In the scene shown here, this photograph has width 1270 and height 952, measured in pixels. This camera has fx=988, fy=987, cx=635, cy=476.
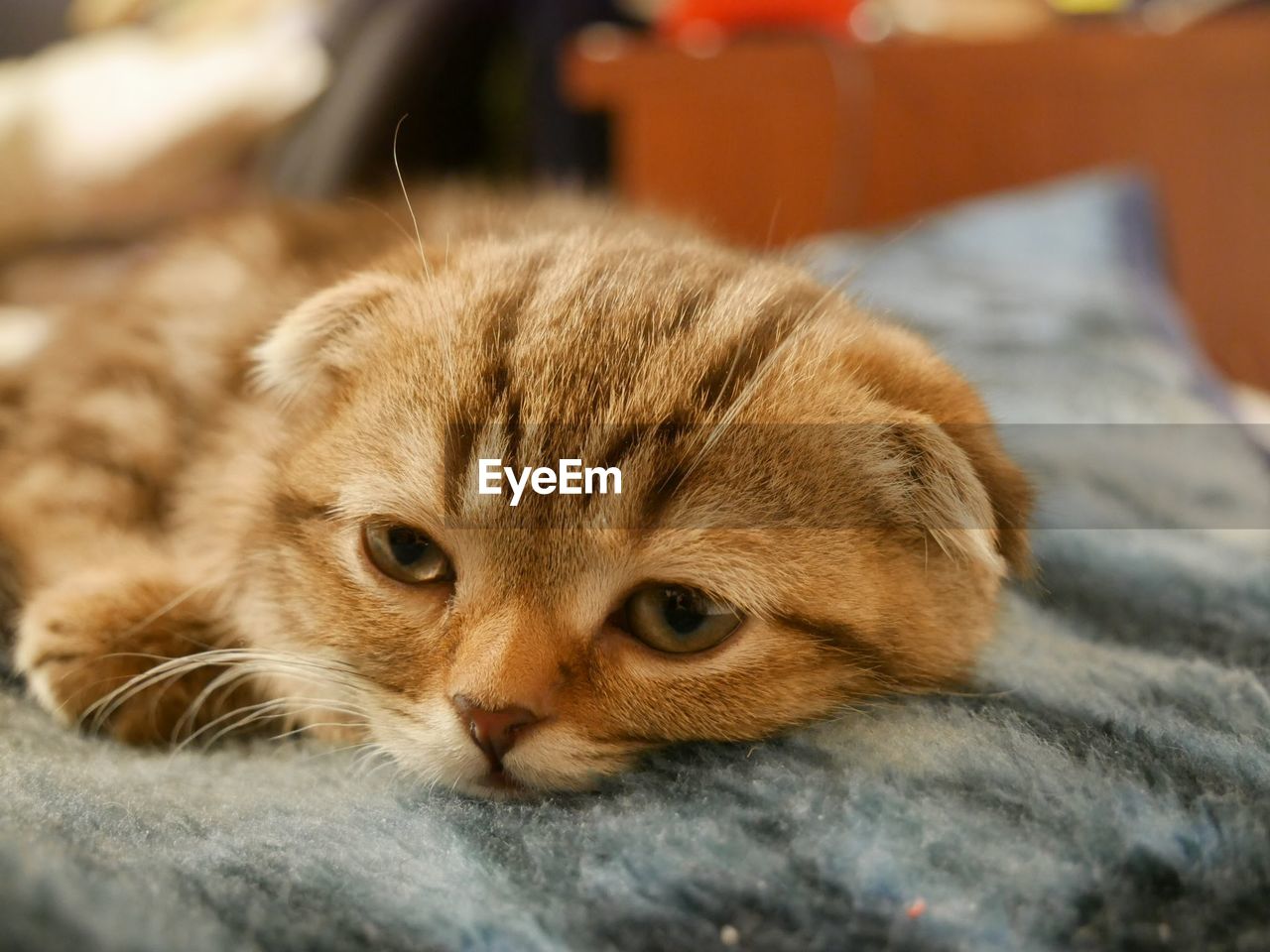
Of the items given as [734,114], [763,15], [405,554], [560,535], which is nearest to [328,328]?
[405,554]

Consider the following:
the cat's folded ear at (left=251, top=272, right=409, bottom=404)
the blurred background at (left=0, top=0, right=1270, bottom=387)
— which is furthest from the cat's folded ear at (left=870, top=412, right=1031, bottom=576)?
the blurred background at (left=0, top=0, right=1270, bottom=387)

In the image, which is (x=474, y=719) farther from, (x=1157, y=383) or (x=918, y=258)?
(x=918, y=258)

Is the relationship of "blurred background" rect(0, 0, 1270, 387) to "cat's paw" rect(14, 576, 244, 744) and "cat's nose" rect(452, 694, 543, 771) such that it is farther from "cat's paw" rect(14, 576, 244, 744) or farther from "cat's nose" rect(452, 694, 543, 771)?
"cat's nose" rect(452, 694, 543, 771)

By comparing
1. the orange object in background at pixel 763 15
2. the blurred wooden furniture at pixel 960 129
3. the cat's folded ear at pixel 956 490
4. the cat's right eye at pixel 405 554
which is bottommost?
the blurred wooden furniture at pixel 960 129

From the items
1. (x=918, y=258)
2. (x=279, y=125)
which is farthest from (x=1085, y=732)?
(x=279, y=125)

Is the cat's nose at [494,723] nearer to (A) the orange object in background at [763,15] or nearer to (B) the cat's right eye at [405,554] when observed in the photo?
(B) the cat's right eye at [405,554]

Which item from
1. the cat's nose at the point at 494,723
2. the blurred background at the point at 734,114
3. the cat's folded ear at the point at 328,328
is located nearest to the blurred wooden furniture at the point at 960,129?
the blurred background at the point at 734,114

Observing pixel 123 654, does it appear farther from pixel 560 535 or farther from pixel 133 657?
pixel 560 535
